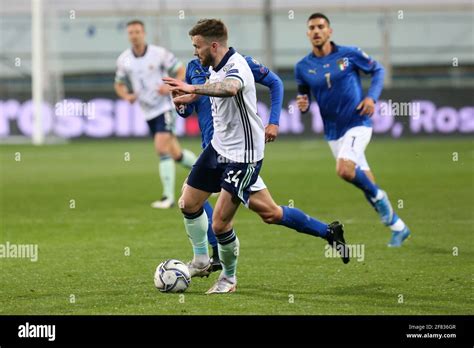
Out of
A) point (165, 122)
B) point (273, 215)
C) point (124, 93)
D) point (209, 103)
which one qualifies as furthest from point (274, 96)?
point (124, 93)

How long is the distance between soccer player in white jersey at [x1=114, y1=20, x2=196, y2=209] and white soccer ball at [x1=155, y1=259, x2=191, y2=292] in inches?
268

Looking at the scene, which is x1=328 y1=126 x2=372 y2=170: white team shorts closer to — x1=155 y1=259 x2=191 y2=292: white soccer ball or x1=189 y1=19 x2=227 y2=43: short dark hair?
x1=155 y1=259 x2=191 y2=292: white soccer ball

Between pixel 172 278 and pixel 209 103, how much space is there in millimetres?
1645

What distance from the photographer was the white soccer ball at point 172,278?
8180 millimetres

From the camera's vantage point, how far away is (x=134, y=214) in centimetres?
1390

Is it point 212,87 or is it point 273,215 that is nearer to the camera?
point 212,87

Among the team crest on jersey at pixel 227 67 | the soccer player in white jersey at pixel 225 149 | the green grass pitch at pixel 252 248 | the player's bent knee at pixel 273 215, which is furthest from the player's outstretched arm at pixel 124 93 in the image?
the team crest on jersey at pixel 227 67

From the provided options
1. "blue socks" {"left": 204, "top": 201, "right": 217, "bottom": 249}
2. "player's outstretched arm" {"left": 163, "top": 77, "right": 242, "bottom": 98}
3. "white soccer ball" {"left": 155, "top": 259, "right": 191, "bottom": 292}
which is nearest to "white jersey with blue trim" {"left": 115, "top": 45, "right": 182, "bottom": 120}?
"blue socks" {"left": 204, "top": 201, "right": 217, "bottom": 249}

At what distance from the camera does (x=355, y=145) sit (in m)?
11.2

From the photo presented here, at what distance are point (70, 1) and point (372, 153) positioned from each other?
1334 centimetres

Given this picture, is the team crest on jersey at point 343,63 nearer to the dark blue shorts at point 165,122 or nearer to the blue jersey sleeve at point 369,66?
the blue jersey sleeve at point 369,66

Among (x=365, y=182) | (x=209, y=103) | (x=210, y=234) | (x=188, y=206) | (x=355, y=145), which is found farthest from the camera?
(x=355, y=145)

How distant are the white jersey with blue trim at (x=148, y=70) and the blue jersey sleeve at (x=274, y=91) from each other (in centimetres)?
707

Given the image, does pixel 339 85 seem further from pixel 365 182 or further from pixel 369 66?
pixel 365 182
